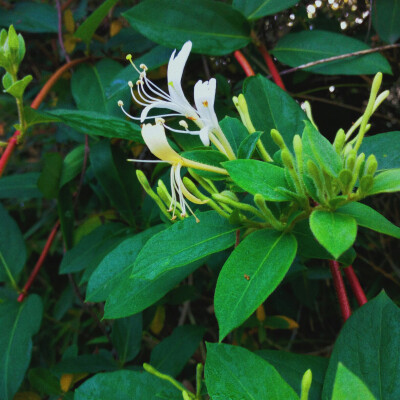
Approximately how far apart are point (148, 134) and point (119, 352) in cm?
64

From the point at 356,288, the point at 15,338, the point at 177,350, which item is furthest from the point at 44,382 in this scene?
the point at 356,288

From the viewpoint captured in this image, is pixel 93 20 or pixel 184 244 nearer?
pixel 184 244

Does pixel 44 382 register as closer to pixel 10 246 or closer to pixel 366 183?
pixel 10 246

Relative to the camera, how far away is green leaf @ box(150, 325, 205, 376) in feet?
2.91

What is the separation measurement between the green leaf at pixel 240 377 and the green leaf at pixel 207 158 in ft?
0.67

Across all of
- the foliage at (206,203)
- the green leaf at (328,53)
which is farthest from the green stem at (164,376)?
the green leaf at (328,53)

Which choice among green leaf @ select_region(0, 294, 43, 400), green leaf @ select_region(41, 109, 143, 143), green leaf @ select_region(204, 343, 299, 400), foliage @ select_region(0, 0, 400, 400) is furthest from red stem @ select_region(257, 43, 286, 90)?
green leaf @ select_region(0, 294, 43, 400)

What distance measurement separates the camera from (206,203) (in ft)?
2.01

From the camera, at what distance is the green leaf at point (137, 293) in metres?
0.60

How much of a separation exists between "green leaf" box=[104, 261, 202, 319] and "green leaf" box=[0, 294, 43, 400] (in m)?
0.34

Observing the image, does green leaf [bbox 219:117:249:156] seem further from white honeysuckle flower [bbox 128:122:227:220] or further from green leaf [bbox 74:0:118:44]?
green leaf [bbox 74:0:118:44]

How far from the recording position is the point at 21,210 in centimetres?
156

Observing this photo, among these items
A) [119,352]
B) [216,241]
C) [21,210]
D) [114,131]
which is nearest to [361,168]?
[216,241]

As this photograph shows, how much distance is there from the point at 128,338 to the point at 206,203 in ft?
1.60
